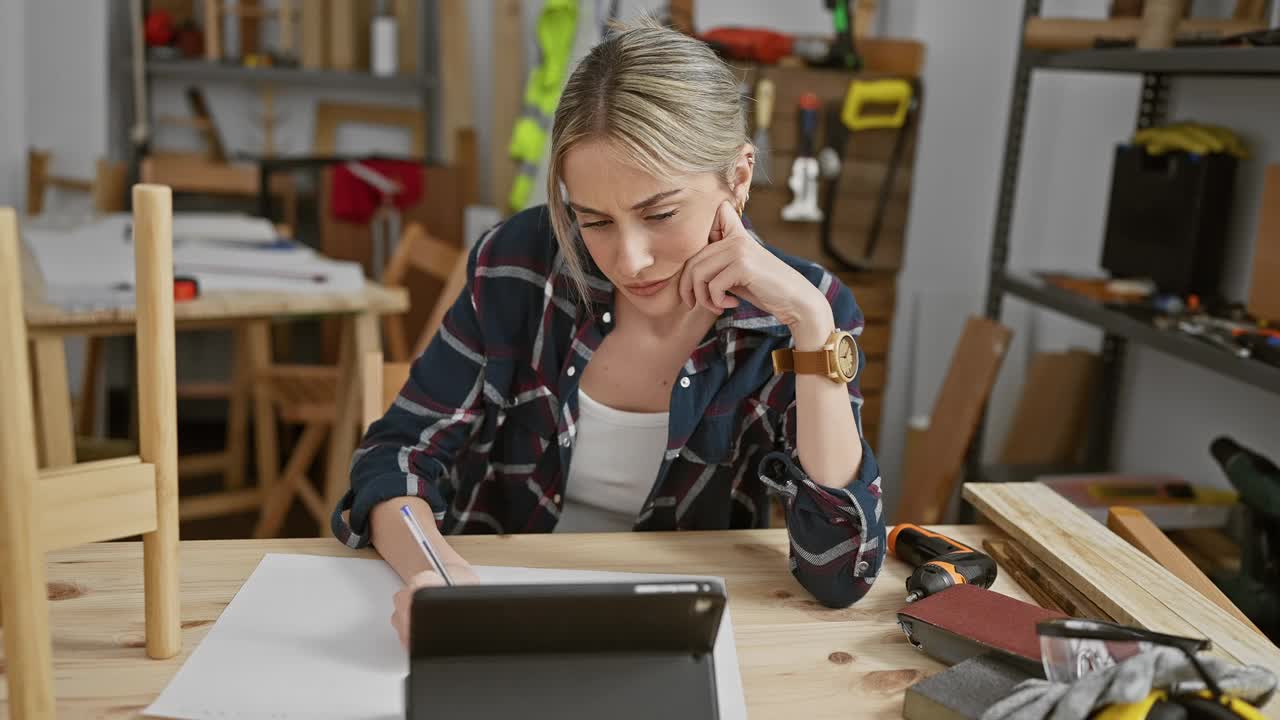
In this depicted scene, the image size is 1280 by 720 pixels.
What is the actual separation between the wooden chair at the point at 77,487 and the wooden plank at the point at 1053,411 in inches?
94.9

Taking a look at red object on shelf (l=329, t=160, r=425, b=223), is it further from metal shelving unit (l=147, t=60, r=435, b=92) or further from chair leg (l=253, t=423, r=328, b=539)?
chair leg (l=253, t=423, r=328, b=539)

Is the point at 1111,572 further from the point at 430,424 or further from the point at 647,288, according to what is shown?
the point at 430,424

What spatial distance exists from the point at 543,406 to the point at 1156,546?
69 centimetres

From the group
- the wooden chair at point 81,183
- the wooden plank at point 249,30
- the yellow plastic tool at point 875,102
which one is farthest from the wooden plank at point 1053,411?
the wooden plank at point 249,30

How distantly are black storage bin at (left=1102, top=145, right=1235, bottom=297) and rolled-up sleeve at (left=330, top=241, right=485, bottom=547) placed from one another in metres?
1.55

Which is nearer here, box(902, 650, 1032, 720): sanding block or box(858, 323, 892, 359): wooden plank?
box(902, 650, 1032, 720): sanding block

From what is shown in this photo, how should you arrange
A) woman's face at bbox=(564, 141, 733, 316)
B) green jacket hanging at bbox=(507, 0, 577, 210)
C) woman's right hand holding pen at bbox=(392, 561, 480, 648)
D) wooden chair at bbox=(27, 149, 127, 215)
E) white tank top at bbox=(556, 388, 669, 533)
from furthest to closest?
wooden chair at bbox=(27, 149, 127, 215), green jacket hanging at bbox=(507, 0, 577, 210), white tank top at bbox=(556, 388, 669, 533), woman's face at bbox=(564, 141, 733, 316), woman's right hand holding pen at bbox=(392, 561, 480, 648)

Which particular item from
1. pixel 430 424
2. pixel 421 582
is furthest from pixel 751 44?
pixel 421 582

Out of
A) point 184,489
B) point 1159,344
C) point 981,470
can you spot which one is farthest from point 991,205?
point 184,489

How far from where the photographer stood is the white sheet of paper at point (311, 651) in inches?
30.4

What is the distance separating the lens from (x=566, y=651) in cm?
73

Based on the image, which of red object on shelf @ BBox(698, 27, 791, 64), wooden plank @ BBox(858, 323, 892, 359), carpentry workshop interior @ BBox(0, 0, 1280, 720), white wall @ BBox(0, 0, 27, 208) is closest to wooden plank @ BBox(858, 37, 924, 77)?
carpentry workshop interior @ BBox(0, 0, 1280, 720)

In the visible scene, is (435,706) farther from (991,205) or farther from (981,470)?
(991,205)

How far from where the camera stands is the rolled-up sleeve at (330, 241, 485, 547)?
1.12m
